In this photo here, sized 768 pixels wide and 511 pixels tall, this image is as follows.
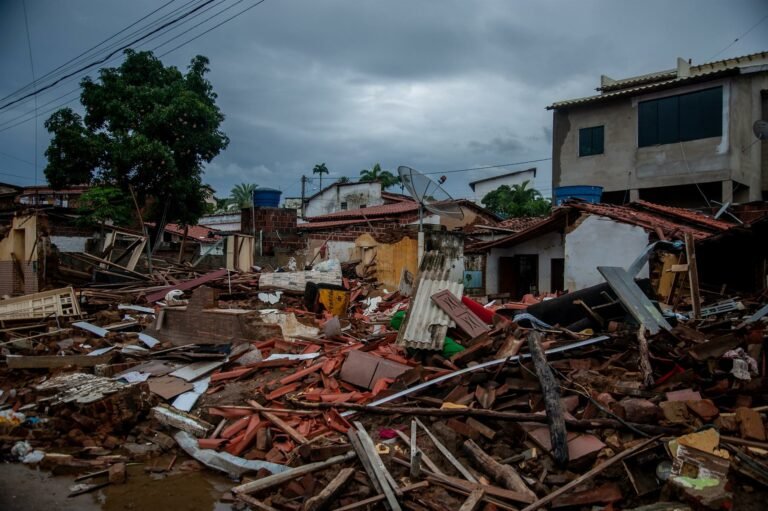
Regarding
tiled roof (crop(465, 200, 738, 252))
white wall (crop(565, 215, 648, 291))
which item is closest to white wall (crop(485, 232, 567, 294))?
tiled roof (crop(465, 200, 738, 252))

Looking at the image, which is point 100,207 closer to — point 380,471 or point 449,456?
point 380,471

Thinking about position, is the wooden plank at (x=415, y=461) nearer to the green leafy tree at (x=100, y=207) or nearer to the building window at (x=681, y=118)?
the green leafy tree at (x=100, y=207)

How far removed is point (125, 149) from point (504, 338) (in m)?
17.4

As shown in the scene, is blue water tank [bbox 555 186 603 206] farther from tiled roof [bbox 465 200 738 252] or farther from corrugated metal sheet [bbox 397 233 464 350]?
corrugated metal sheet [bbox 397 233 464 350]

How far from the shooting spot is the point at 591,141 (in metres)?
21.3

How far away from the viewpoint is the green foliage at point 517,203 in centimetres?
3234

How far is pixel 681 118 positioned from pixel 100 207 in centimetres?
2225

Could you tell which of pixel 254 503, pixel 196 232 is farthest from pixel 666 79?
pixel 196 232

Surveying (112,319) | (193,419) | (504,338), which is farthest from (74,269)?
(504,338)

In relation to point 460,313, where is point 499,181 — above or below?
above

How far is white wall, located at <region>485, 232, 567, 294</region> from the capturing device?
1535 cm

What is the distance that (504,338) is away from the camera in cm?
579

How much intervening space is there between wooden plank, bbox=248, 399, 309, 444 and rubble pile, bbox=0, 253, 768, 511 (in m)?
0.03

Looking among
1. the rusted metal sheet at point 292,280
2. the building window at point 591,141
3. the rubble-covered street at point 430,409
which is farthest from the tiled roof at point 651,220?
the building window at point 591,141
